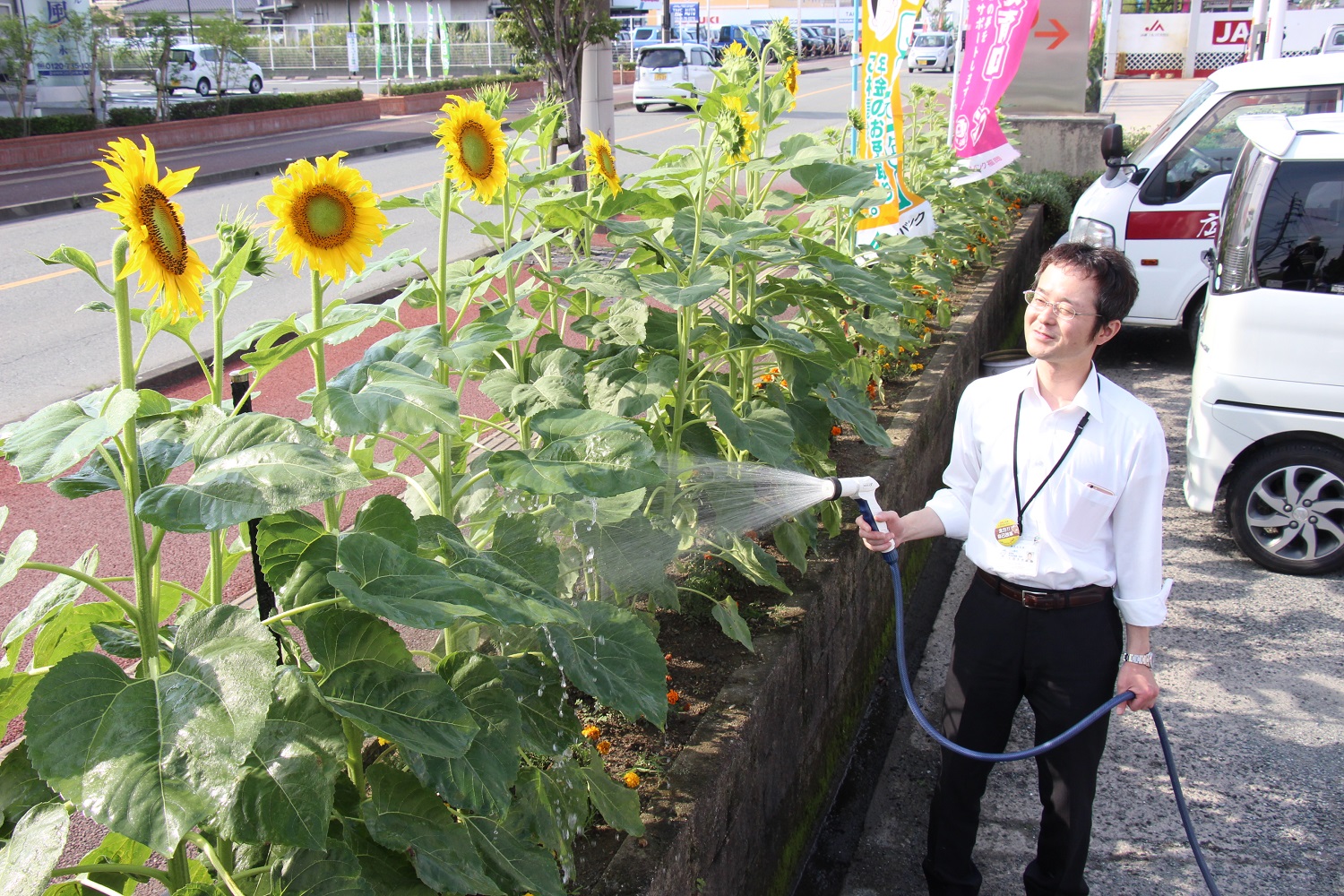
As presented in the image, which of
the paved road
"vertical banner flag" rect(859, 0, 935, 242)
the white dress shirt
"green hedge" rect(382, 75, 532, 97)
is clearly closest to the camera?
the white dress shirt

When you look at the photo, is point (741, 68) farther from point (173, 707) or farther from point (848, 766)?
point (173, 707)

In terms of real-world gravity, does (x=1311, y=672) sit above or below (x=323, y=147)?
below

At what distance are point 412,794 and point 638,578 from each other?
108cm

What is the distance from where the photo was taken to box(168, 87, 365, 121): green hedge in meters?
23.1

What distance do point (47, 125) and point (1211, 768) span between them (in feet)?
70.6

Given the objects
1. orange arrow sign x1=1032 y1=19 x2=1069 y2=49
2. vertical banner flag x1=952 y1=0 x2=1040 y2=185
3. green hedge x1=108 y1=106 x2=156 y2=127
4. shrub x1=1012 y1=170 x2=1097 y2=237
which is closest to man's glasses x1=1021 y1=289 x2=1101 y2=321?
vertical banner flag x1=952 y1=0 x2=1040 y2=185

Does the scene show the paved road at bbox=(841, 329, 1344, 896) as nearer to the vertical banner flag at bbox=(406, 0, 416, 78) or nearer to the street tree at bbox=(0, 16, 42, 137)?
the street tree at bbox=(0, 16, 42, 137)

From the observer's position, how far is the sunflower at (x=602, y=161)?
2943mm

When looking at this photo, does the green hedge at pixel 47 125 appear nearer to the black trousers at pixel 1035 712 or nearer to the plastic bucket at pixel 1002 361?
the plastic bucket at pixel 1002 361

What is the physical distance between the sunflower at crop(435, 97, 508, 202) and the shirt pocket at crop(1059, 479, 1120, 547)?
1.51 meters

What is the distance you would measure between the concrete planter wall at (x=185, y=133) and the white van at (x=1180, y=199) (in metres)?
12.2

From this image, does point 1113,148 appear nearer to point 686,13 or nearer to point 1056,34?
point 1056,34

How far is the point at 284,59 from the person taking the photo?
4297cm

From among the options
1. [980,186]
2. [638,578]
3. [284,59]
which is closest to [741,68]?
[638,578]
